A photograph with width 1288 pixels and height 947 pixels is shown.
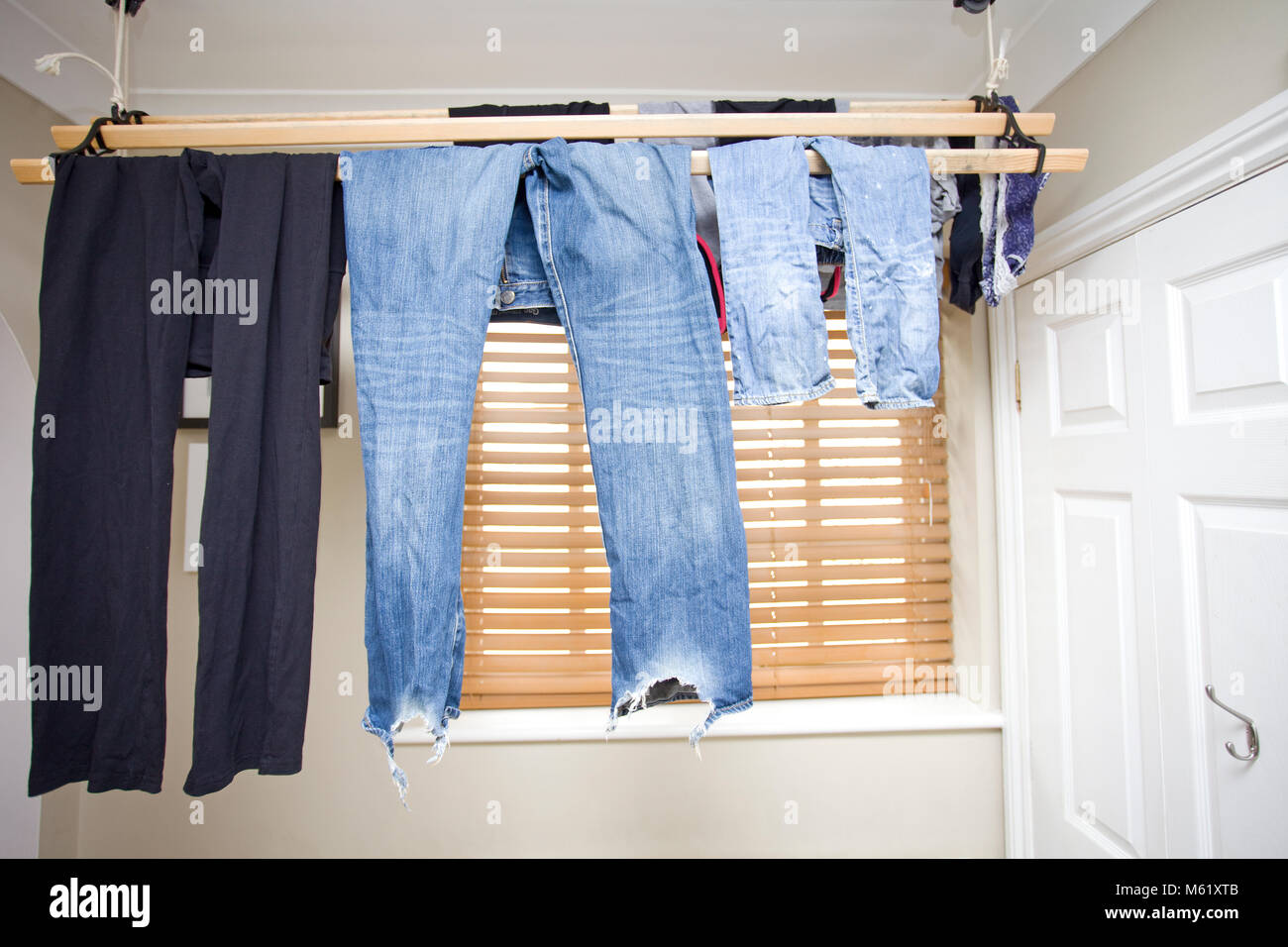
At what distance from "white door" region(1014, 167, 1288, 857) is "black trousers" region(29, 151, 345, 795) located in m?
1.53

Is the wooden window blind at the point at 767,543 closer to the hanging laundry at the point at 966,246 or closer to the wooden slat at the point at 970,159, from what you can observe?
the hanging laundry at the point at 966,246

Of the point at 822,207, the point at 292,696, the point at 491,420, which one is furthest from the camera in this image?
the point at 491,420

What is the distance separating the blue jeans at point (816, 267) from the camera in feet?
2.89

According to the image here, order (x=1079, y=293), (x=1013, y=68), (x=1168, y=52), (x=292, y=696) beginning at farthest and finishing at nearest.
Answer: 1. (x=1013, y=68)
2. (x=1079, y=293)
3. (x=1168, y=52)
4. (x=292, y=696)

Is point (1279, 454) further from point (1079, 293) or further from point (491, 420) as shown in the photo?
point (491, 420)

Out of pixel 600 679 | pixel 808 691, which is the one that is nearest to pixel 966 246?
pixel 808 691

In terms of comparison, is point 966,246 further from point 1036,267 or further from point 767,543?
point 767,543

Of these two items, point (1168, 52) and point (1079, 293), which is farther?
point (1079, 293)

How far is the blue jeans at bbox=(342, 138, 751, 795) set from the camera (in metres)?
0.84

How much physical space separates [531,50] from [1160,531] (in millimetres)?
1753

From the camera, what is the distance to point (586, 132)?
3.12 feet

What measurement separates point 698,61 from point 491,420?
1.07 m
